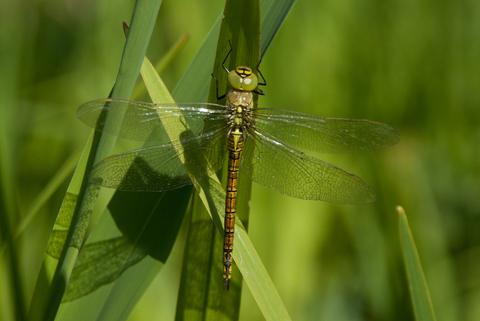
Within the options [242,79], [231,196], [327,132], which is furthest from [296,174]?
[242,79]

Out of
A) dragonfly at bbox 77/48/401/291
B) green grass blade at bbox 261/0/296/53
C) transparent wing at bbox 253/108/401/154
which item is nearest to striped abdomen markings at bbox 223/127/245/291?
dragonfly at bbox 77/48/401/291

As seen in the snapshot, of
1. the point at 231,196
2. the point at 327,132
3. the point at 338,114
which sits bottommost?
the point at 231,196

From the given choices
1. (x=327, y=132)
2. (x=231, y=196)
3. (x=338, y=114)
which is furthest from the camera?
(x=338, y=114)

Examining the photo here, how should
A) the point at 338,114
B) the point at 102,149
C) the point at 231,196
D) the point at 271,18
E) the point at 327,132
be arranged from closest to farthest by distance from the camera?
1. the point at 102,149
2. the point at 271,18
3. the point at 231,196
4. the point at 327,132
5. the point at 338,114

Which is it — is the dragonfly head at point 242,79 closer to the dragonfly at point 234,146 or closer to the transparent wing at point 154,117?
the dragonfly at point 234,146

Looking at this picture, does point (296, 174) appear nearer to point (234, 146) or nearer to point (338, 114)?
point (234, 146)

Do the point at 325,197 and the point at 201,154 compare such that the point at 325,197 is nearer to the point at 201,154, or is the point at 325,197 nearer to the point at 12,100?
the point at 201,154

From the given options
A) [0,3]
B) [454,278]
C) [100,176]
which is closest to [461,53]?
[454,278]

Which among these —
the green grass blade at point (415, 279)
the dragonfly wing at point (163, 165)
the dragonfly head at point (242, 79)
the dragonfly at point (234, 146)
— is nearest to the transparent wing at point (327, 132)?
the dragonfly at point (234, 146)
